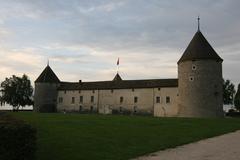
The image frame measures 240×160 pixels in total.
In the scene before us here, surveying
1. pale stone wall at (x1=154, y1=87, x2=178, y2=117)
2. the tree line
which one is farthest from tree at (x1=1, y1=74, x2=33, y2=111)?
pale stone wall at (x1=154, y1=87, x2=178, y2=117)

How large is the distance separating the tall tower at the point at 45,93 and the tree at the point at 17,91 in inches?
Result: 344

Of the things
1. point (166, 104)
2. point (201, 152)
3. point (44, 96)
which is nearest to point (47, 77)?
point (44, 96)

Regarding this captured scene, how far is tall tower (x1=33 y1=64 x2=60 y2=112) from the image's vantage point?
62000mm

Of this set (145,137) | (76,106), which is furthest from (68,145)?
(76,106)

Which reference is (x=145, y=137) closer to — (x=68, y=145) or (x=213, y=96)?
(x=68, y=145)

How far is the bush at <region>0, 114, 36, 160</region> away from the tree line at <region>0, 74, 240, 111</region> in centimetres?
6236

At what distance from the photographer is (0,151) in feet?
28.3

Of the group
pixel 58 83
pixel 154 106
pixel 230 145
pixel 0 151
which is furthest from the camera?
pixel 58 83

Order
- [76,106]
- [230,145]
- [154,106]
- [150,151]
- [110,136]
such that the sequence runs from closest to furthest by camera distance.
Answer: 1. [150,151]
2. [230,145]
3. [110,136]
4. [154,106]
5. [76,106]

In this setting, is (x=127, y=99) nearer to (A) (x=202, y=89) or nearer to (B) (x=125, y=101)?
(B) (x=125, y=101)

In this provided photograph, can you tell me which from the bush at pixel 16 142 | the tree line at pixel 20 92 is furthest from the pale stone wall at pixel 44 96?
the bush at pixel 16 142

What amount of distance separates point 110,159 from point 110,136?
5.33 metres

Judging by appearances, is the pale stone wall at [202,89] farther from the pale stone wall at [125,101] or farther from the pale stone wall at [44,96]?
the pale stone wall at [44,96]

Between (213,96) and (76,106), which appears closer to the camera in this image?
(213,96)
